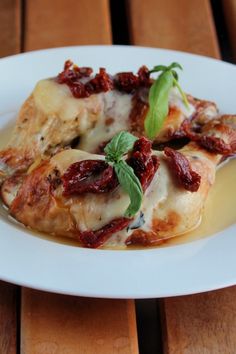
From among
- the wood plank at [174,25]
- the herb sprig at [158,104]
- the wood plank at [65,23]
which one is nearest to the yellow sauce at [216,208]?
the herb sprig at [158,104]

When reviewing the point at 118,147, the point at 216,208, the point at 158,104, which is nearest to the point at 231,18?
the point at 158,104

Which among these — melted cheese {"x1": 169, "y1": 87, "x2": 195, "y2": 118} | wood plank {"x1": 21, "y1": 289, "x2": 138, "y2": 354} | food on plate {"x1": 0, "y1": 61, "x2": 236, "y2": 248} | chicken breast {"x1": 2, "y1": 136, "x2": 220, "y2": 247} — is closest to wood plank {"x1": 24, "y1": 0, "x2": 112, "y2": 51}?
food on plate {"x1": 0, "y1": 61, "x2": 236, "y2": 248}

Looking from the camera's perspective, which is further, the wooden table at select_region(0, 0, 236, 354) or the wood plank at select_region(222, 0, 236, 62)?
the wood plank at select_region(222, 0, 236, 62)

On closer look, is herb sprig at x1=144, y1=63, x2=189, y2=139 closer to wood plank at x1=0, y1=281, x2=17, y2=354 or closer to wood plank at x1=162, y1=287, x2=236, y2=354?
wood plank at x1=162, y1=287, x2=236, y2=354

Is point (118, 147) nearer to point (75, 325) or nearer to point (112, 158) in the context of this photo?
point (112, 158)

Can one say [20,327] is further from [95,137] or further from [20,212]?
[95,137]

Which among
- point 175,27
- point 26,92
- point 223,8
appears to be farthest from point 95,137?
point 223,8
